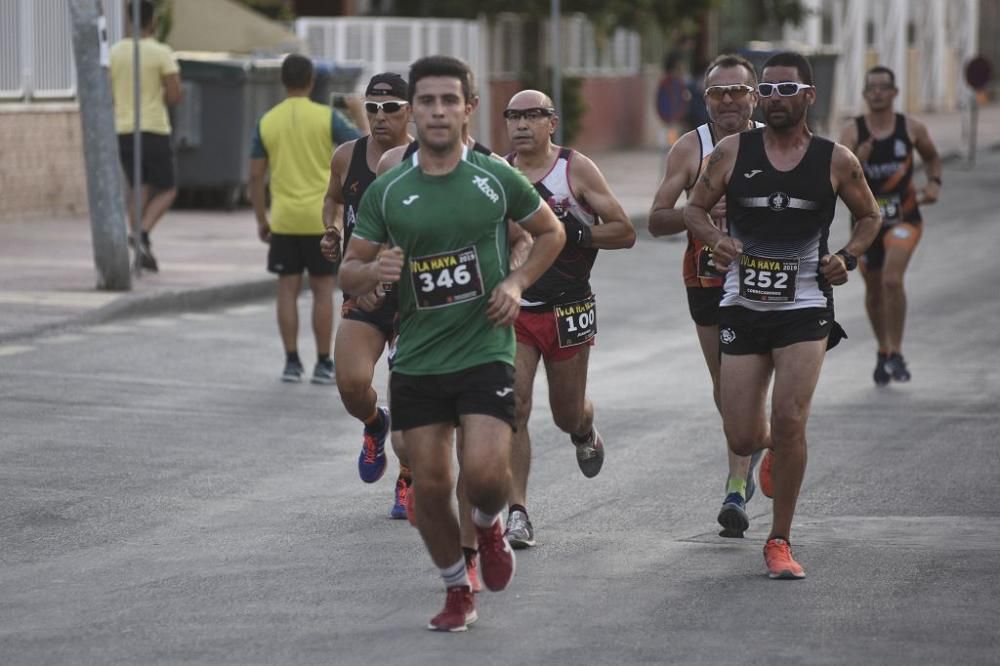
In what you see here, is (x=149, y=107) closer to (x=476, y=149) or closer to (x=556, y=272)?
(x=556, y=272)

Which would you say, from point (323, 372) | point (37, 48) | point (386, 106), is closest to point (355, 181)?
point (386, 106)

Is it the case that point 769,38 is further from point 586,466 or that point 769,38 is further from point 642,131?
point 586,466

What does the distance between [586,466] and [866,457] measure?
1839 mm

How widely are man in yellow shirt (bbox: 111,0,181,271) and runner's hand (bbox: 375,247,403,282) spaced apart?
38.8 feet

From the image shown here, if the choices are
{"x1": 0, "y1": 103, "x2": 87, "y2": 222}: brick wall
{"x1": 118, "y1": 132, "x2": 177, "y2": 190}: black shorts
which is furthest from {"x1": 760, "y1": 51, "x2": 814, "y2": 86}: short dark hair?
{"x1": 0, "y1": 103, "x2": 87, "y2": 222}: brick wall

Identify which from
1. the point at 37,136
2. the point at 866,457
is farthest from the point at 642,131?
the point at 866,457

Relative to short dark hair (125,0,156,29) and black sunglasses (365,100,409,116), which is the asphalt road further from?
short dark hair (125,0,156,29)

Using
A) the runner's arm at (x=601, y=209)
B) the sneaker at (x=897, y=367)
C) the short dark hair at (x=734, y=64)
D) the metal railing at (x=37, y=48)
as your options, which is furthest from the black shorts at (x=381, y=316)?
the metal railing at (x=37, y=48)

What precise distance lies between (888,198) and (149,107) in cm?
766

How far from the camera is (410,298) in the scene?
6496 millimetres

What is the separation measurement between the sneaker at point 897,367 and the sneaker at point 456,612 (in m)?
6.72

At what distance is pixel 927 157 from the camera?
12.9m

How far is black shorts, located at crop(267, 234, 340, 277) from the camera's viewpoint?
41.4 feet

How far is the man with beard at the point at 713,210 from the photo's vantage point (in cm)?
822
